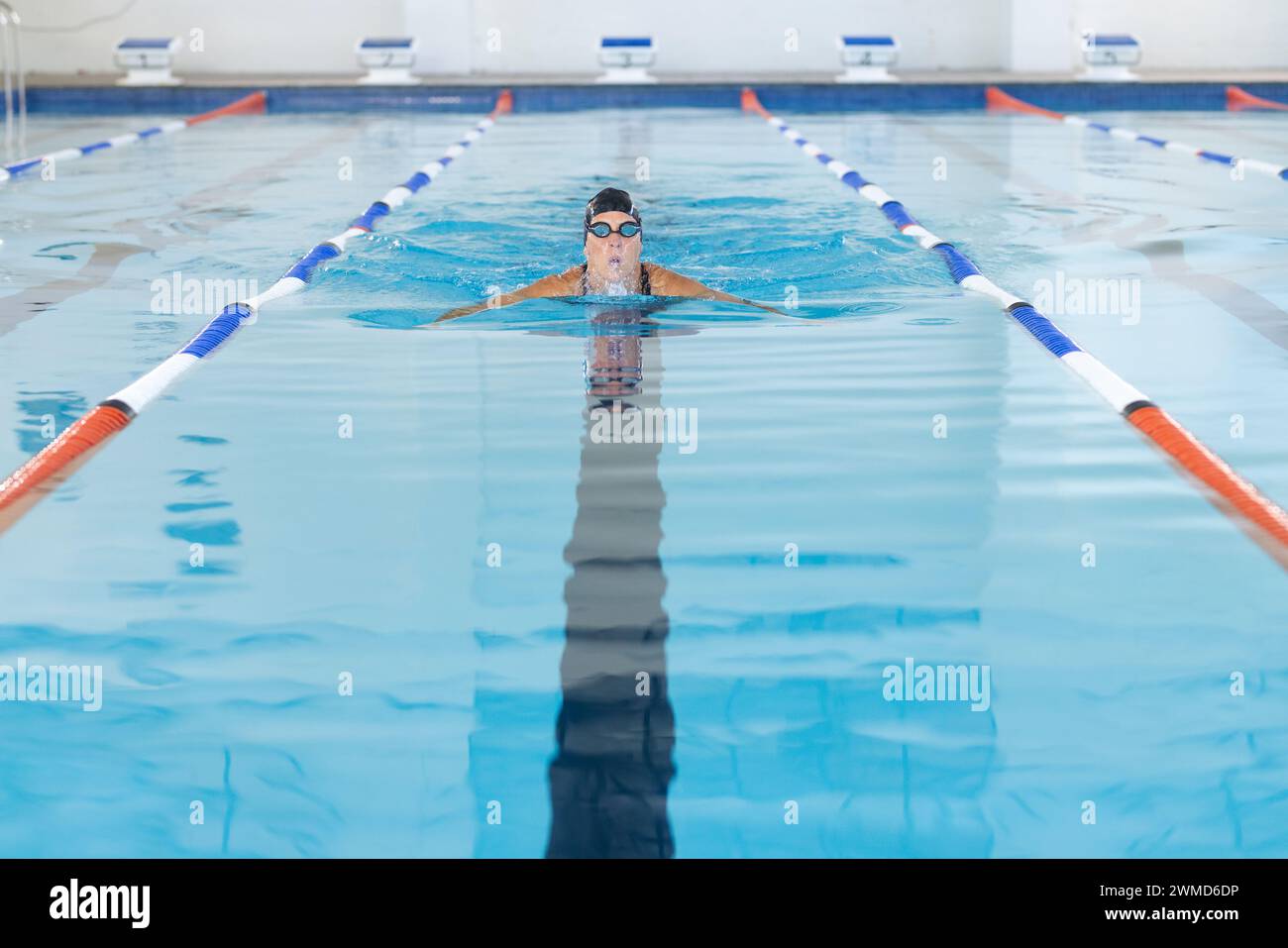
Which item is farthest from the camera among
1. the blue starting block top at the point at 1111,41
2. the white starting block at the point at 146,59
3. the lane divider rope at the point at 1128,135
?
the white starting block at the point at 146,59

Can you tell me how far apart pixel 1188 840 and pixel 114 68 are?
1525 centimetres

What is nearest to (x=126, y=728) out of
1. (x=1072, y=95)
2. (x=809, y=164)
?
(x=809, y=164)

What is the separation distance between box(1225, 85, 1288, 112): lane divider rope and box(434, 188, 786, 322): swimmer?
9372 mm

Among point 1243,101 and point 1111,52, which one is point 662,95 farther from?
point 1243,101

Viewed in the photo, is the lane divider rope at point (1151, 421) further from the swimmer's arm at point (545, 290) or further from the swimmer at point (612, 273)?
the swimmer's arm at point (545, 290)

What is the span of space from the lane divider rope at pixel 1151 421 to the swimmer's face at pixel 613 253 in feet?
3.55

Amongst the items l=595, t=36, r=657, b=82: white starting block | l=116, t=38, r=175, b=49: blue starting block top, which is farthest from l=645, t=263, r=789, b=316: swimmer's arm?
l=116, t=38, r=175, b=49: blue starting block top

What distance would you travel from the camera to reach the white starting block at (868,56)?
13641 millimetres

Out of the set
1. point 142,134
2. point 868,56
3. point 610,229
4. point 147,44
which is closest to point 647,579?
point 610,229

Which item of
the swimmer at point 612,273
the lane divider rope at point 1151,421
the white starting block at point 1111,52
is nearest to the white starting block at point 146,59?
the white starting block at point 1111,52

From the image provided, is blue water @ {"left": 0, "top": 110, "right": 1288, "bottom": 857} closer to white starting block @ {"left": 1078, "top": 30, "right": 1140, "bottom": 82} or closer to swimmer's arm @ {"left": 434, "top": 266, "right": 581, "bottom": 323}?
swimmer's arm @ {"left": 434, "top": 266, "right": 581, "bottom": 323}

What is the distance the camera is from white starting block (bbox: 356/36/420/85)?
1369cm

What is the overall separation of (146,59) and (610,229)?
10663mm

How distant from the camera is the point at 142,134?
10992 mm
